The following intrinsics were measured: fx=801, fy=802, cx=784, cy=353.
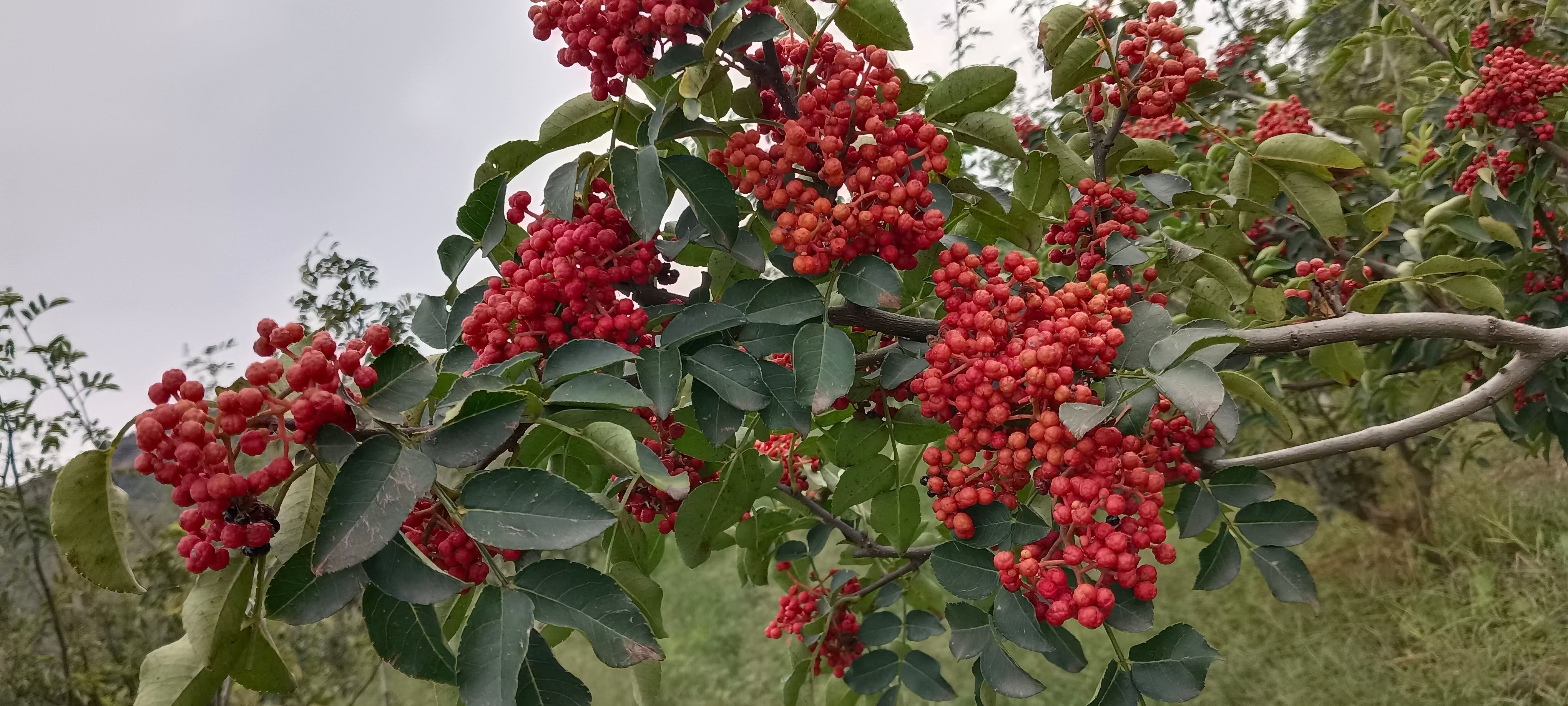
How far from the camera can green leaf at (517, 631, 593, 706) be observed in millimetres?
828

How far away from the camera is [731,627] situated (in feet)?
17.2

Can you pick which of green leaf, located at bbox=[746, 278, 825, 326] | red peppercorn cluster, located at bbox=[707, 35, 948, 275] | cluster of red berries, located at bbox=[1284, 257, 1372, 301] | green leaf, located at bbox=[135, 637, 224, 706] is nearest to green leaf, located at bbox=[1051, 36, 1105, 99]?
red peppercorn cluster, located at bbox=[707, 35, 948, 275]

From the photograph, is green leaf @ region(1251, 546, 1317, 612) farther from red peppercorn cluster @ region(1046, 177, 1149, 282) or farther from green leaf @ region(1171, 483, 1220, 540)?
red peppercorn cluster @ region(1046, 177, 1149, 282)

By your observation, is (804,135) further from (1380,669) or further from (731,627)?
(731,627)

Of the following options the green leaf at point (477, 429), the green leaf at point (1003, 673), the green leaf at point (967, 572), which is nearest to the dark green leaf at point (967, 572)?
the green leaf at point (967, 572)

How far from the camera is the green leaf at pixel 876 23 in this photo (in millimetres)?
1079

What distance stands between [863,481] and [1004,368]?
490 mm

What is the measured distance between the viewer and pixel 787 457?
184 centimetres

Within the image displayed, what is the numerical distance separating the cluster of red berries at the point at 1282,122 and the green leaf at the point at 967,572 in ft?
6.46

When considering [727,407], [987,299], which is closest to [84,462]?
[727,407]

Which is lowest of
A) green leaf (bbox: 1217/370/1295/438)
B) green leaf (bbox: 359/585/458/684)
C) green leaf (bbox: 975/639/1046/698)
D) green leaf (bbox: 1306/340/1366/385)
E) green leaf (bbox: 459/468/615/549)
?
green leaf (bbox: 1306/340/1366/385)

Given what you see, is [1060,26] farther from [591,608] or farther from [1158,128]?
[1158,128]

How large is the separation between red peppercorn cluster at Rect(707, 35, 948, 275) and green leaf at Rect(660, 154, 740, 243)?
6 centimetres

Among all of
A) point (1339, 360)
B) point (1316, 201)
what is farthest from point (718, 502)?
point (1339, 360)
